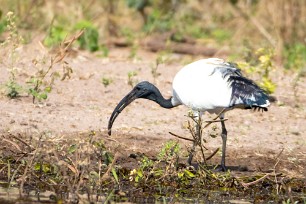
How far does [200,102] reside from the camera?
748cm

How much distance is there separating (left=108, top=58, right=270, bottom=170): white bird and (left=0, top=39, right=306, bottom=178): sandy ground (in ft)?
0.92

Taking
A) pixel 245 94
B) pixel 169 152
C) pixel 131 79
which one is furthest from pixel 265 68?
pixel 169 152

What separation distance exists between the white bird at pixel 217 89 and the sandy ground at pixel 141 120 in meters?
0.28

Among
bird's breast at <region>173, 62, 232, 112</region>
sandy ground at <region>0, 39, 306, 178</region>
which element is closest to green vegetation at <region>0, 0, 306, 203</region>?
sandy ground at <region>0, 39, 306, 178</region>

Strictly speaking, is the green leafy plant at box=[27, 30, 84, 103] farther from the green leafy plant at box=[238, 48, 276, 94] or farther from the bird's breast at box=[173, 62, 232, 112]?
the green leafy plant at box=[238, 48, 276, 94]

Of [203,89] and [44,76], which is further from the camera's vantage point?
[44,76]

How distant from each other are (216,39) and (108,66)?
3.35 meters

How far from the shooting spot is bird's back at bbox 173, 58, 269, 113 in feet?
24.0

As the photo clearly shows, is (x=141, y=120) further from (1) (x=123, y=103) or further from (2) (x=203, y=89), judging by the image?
(2) (x=203, y=89)

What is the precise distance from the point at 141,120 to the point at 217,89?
1586 millimetres

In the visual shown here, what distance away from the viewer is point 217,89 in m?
7.41

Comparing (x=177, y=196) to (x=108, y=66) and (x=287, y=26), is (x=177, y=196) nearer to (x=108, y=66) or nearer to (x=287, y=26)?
(x=108, y=66)

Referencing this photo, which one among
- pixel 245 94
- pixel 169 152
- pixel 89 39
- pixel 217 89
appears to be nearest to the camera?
pixel 169 152

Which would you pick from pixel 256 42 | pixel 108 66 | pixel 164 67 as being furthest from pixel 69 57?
pixel 256 42
